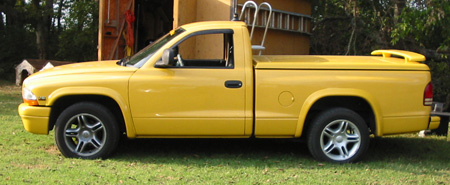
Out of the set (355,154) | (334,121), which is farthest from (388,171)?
(334,121)

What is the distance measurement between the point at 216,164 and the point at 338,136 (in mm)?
1488

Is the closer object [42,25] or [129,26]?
[129,26]

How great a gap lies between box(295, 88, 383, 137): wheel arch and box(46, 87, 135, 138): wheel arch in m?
2.00

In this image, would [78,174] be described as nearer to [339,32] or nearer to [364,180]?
[364,180]

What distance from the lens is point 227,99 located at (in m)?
6.49

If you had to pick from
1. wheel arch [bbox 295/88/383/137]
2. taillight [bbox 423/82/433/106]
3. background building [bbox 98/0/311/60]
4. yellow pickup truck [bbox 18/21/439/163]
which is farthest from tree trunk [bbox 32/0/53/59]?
taillight [bbox 423/82/433/106]

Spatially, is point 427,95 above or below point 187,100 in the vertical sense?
above

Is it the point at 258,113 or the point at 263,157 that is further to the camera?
the point at 263,157

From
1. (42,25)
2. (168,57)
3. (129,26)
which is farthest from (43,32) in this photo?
(168,57)

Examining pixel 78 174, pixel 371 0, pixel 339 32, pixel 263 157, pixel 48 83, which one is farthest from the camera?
pixel 339 32

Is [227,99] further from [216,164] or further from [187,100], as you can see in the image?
[216,164]

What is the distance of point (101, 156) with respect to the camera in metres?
6.59

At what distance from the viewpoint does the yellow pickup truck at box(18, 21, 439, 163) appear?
6.46 metres

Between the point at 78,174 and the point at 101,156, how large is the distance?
27.1 inches
